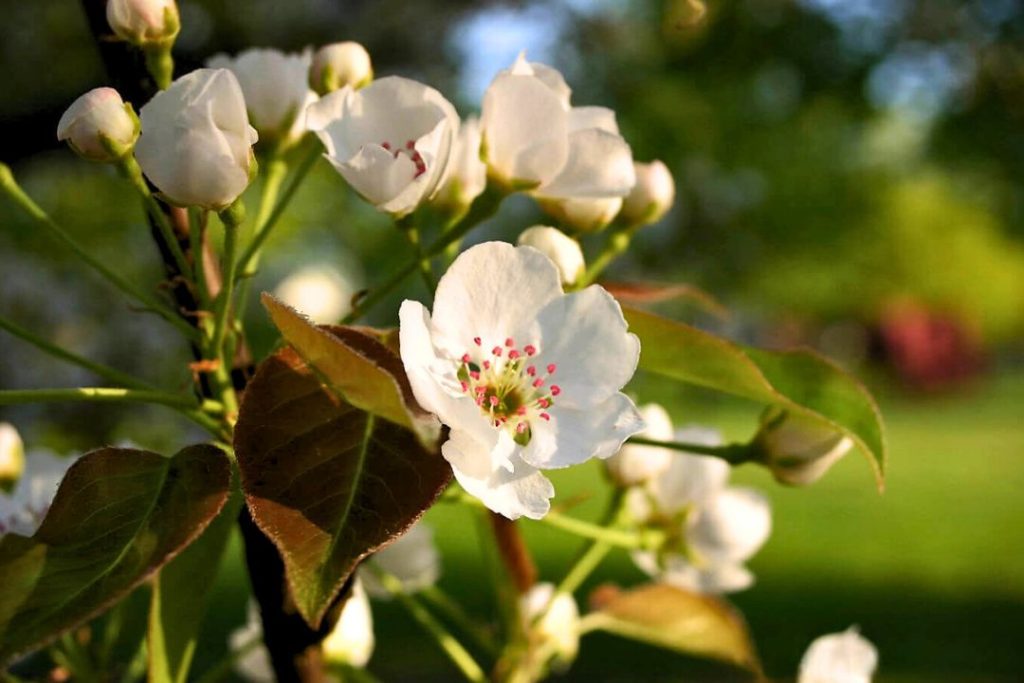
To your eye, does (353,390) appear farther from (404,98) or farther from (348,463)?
(404,98)

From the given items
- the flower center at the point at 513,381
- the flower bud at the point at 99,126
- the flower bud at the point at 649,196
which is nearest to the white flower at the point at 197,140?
the flower bud at the point at 99,126

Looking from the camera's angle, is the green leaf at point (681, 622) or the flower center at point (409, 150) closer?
the flower center at point (409, 150)

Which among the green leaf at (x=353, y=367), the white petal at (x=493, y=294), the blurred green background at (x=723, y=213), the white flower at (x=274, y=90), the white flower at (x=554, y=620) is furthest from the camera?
the blurred green background at (x=723, y=213)

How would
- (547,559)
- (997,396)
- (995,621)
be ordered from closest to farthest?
(995,621)
(547,559)
(997,396)

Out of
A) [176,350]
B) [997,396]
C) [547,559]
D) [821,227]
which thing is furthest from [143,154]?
[997,396]

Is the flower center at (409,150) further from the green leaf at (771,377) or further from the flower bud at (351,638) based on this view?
the flower bud at (351,638)
